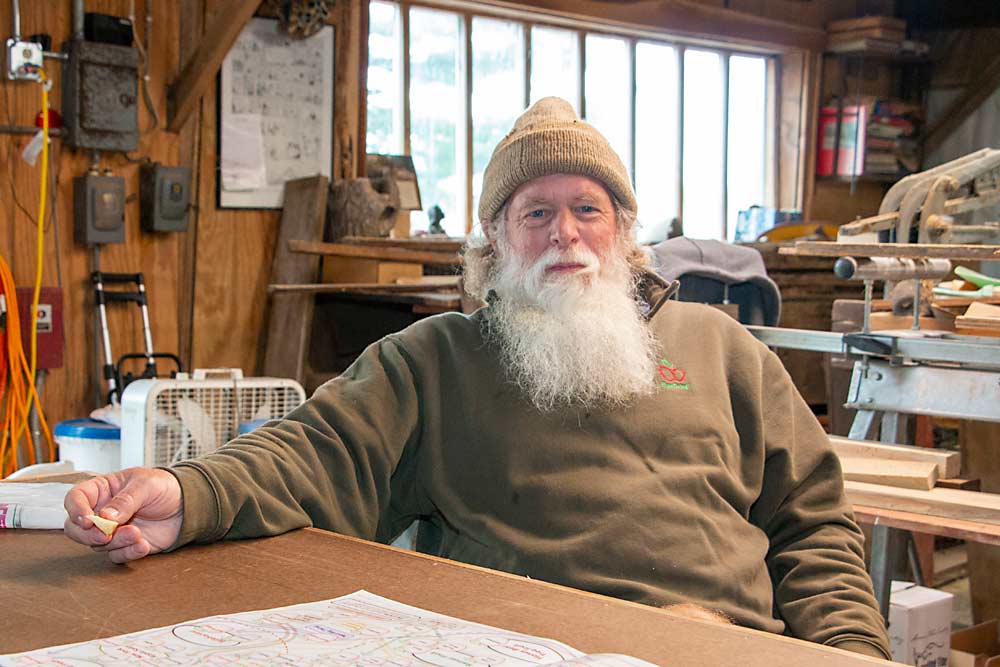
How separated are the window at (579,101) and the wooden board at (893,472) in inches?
93.0

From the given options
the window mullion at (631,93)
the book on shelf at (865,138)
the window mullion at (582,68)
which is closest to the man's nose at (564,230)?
the window mullion at (582,68)

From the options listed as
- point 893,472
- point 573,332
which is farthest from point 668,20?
point 573,332

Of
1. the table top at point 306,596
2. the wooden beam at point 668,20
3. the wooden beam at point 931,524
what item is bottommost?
the wooden beam at point 931,524

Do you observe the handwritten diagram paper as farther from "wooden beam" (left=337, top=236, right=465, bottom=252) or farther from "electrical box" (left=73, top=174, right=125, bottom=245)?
"wooden beam" (left=337, top=236, right=465, bottom=252)

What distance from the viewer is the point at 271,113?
16.1 feet

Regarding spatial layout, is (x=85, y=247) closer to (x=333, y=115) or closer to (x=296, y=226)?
(x=296, y=226)

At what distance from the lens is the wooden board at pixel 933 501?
2271 mm

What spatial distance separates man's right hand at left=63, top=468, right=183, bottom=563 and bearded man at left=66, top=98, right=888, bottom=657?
12 centimetres

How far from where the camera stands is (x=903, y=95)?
7855 millimetres

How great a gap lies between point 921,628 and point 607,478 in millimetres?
1599

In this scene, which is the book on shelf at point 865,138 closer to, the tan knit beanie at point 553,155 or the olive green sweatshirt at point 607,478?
the tan knit beanie at point 553,155

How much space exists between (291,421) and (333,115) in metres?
3.65

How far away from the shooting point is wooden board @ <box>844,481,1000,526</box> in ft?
7.45

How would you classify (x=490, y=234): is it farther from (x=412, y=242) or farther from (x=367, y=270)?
(x=412, y=242)
